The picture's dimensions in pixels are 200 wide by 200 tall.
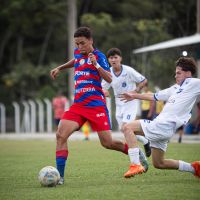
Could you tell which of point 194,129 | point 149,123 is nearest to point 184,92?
point 149,123

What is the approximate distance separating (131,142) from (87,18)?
3299 cm

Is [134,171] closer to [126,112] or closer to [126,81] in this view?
[126,81]

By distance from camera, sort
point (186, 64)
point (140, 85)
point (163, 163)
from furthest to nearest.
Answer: point (140, 85), point (163, 163), point (186, 64)

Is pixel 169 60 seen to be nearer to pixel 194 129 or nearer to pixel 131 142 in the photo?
pixel 194 129

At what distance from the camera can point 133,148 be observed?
10836 mm

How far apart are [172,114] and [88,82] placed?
4.84ft

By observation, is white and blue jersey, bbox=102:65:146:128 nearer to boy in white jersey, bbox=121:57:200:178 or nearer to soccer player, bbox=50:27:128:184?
soccer player, bbox=50:27:128:184

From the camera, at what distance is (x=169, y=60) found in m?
32.3

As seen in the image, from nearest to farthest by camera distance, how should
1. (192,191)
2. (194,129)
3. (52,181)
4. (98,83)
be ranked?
(192,191) < (52,181) < (98,83) < (194,129)

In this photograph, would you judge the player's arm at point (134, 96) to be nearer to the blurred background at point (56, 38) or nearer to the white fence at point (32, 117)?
the blurred background at point (56, 38)

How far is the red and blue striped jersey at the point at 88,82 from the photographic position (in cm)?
1075

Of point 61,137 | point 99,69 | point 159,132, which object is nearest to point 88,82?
point 99,69

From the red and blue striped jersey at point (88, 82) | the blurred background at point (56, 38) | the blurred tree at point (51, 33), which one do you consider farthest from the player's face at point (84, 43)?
the blurred tree at point (51, 33)

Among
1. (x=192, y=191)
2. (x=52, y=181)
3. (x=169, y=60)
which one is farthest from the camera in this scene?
(x=169, y=60)
